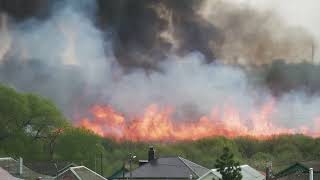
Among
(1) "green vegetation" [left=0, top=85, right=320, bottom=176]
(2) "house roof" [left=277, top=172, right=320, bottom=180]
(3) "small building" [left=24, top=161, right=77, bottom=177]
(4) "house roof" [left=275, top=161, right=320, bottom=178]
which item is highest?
(1) "green vegetation" [left=0, top=85, right=320, bottom=176]

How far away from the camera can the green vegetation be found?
282ft

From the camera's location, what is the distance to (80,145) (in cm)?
8650

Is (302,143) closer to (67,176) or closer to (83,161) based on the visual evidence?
(83,161)

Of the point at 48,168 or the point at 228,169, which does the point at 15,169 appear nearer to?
the point at 48,168

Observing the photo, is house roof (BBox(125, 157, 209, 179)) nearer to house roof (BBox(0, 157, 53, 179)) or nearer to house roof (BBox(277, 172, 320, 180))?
house roof (BBox(0, 157, 53, 179))

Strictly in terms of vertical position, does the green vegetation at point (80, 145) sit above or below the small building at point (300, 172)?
above

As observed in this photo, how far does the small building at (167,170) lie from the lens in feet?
199

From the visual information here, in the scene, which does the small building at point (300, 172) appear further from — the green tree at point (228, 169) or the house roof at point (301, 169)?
the green tree at point (228, 169)

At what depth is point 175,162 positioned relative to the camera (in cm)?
6262

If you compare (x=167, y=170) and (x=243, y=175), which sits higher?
(x=167, y=170)

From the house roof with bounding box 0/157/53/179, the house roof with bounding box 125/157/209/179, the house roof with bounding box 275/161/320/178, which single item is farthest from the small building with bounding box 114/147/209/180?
the house roof with bounding box 275/161/320/178

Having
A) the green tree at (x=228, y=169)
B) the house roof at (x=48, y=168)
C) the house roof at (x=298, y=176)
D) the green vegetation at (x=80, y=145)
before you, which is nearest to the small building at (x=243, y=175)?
the house roof at (x=298, y=176)

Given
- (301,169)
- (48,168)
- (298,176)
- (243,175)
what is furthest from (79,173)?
(301,169)

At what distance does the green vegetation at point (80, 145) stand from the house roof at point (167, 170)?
19.9 metres
